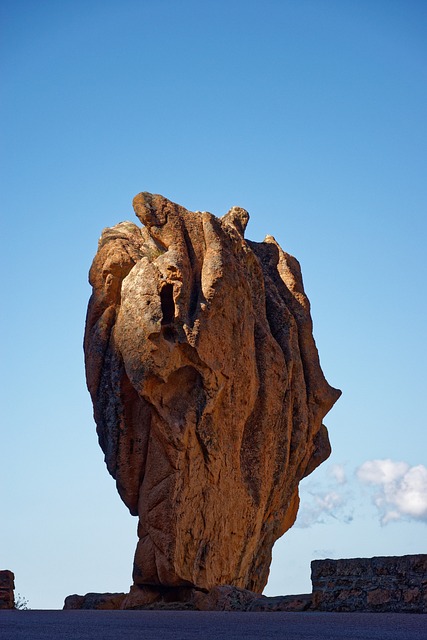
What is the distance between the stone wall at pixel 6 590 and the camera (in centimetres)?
1603

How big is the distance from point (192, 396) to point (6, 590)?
4.00m

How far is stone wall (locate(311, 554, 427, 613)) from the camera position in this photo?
428 inches

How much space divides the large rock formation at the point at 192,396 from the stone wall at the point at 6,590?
7.05 ft

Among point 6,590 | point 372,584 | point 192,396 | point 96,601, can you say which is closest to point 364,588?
point 372,584

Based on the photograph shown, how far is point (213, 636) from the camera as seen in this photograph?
26.6 ft

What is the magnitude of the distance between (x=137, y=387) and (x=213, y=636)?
9.15m

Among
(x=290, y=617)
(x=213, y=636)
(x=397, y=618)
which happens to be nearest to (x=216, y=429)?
(x=290, y=617)

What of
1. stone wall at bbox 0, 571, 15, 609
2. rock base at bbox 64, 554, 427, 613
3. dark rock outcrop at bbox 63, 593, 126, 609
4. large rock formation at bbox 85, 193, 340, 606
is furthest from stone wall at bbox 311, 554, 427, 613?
dark rock outcrop at bbox 63, 593, 126, 609

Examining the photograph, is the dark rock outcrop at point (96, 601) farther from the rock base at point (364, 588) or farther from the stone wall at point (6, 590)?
the rock base at point (364, 588)

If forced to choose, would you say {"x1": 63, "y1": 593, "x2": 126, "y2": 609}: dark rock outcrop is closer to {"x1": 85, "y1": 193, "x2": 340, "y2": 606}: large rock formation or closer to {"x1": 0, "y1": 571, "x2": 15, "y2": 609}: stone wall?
{"x1": 85, "y1": 193, "x2": 340, "y2": 606}: large rock formation

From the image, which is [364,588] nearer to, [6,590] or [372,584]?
[372,584]

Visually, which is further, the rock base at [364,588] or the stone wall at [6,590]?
the stone wall at [6,590]

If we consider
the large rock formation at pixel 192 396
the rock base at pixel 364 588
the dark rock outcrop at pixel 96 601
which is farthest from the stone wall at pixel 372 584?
the dark rock outcrop at pixel 96 601

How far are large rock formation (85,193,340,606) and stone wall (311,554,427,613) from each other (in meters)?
5.43
